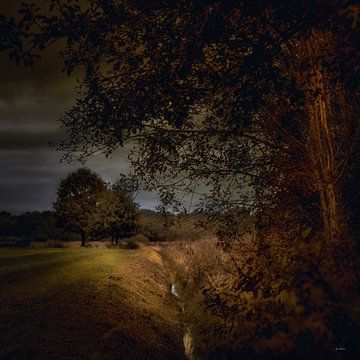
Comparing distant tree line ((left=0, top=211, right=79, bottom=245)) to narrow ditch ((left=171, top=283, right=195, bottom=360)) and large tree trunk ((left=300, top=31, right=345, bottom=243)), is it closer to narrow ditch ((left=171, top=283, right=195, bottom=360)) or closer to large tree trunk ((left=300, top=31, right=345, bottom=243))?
narrow ditch ((left=171, top=283, right=195, bottom=360))

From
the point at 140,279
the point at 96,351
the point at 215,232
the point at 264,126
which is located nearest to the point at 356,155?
the point at 264,126

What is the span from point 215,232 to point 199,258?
49.7 ft

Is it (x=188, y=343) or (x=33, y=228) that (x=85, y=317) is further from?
(x=33, y=228)

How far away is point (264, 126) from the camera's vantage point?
9133 mm

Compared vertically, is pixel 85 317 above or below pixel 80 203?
below

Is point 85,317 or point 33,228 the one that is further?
point 33,228

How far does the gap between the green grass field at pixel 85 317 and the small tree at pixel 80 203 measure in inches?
1816

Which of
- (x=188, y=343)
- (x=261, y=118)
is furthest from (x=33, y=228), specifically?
(x=261, y=118)

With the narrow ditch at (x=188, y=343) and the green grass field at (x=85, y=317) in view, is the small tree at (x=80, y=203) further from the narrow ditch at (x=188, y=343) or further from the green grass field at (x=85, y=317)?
the narrow ditch at (x=188, y=343)

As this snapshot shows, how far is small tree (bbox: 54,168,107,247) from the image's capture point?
67188 mm

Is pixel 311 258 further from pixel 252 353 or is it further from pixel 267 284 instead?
pixel 252 353

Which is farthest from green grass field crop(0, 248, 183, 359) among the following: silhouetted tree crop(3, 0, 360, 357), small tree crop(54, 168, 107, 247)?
small tree crop(54, 168, 107, 247)

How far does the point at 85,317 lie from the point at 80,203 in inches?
2277

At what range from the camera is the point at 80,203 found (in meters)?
69.0
